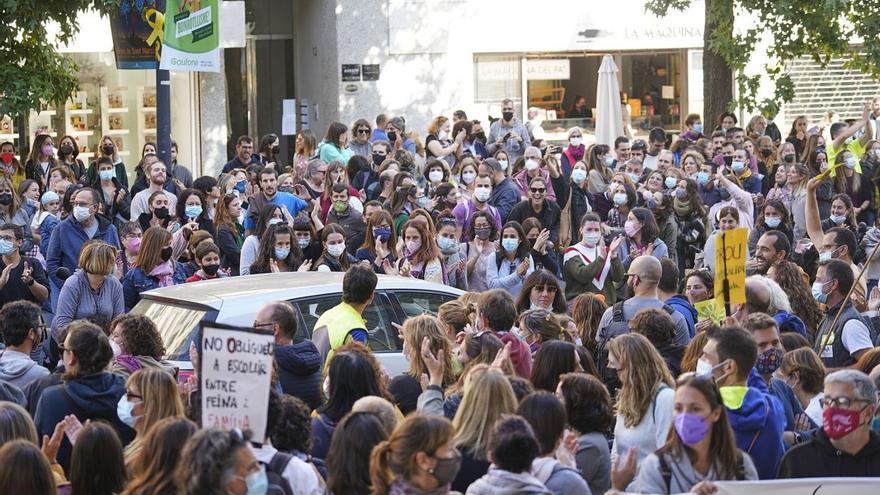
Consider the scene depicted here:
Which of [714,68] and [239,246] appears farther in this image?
[714,68]

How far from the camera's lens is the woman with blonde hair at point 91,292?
10.7 meters

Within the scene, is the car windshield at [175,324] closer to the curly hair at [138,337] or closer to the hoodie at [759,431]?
the curly hair at [138,337]

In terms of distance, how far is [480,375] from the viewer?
6730mm

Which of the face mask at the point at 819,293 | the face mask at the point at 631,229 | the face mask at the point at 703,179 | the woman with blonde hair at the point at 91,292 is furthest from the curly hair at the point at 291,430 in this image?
the face mask at the point at 703,179

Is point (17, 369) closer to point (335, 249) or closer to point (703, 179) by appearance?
point (335, 249)

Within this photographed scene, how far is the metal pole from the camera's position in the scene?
16.2 metres

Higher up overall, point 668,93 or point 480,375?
point 668,93

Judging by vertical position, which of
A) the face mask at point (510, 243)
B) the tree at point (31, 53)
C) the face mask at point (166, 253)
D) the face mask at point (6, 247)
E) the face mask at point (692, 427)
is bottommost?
the face mask at point (692, 427)

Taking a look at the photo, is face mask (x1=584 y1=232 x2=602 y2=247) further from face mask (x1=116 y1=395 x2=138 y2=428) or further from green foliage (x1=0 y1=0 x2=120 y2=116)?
face mask (x1=116 y1=395 x2=138 y2=428)

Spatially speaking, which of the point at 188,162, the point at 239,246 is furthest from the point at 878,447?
the point at 188,162

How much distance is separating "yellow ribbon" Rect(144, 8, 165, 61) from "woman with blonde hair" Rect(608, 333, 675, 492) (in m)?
9.95

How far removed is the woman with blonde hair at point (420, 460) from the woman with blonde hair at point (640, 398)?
154 centimetres

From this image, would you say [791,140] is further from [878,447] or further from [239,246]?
[878,447]

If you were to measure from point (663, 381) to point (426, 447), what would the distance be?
2047 mm
